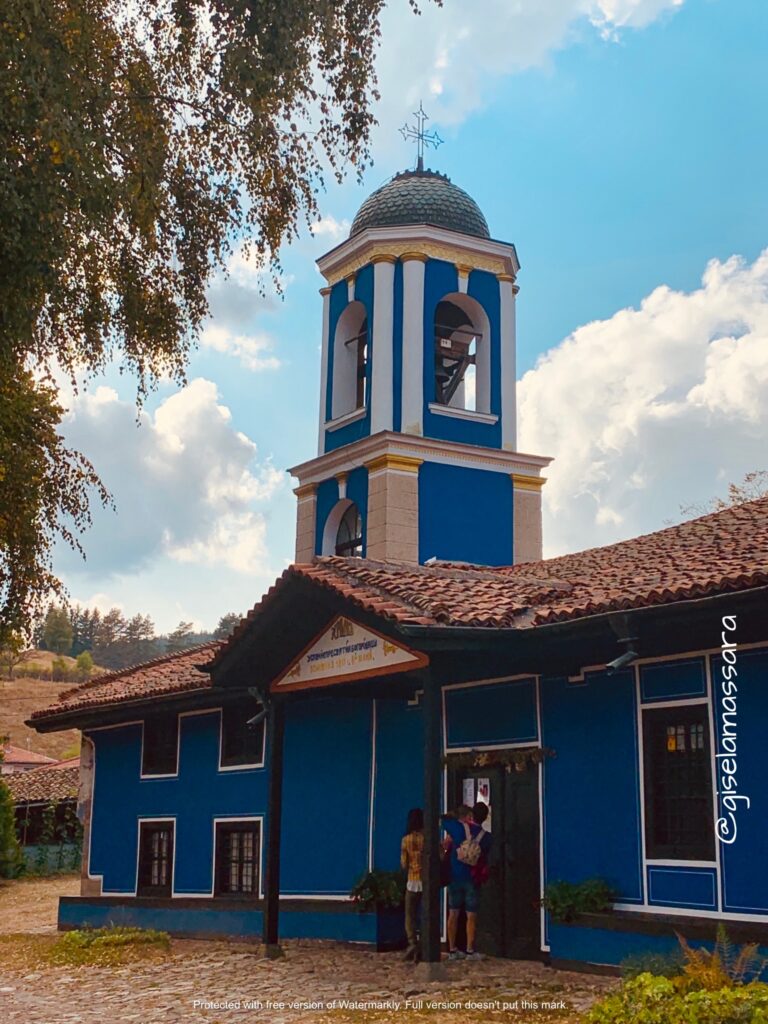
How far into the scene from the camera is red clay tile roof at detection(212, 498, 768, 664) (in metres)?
10.2

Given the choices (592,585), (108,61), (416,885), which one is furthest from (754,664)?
(108,61)

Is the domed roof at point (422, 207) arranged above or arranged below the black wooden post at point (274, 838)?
above

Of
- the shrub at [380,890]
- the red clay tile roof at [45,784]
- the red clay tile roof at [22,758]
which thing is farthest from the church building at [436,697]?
the red clay tile roof at [22,758]

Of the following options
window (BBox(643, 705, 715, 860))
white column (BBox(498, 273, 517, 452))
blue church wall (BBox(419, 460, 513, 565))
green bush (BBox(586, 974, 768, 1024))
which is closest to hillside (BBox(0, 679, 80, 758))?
blue church wall (BBox(419, 460, 513, 565))

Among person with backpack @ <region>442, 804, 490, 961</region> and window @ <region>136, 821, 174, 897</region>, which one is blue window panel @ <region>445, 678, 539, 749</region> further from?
window @ <region>136, 821, 174, 897</region>

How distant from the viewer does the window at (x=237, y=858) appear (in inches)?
662

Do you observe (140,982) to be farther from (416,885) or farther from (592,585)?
(592,585)

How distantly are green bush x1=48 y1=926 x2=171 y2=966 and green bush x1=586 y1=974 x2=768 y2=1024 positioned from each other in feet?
27.1

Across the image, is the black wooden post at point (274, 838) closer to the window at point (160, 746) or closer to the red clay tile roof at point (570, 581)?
the red clay tile roof at point (570, 581)

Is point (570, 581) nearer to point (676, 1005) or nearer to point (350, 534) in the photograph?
point (676, 1005)

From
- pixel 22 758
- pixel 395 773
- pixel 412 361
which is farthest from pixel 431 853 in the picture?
pixel 22 758

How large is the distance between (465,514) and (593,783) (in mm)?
10251

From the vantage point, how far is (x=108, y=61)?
10102mm

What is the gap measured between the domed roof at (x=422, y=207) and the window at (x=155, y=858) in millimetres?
10994
